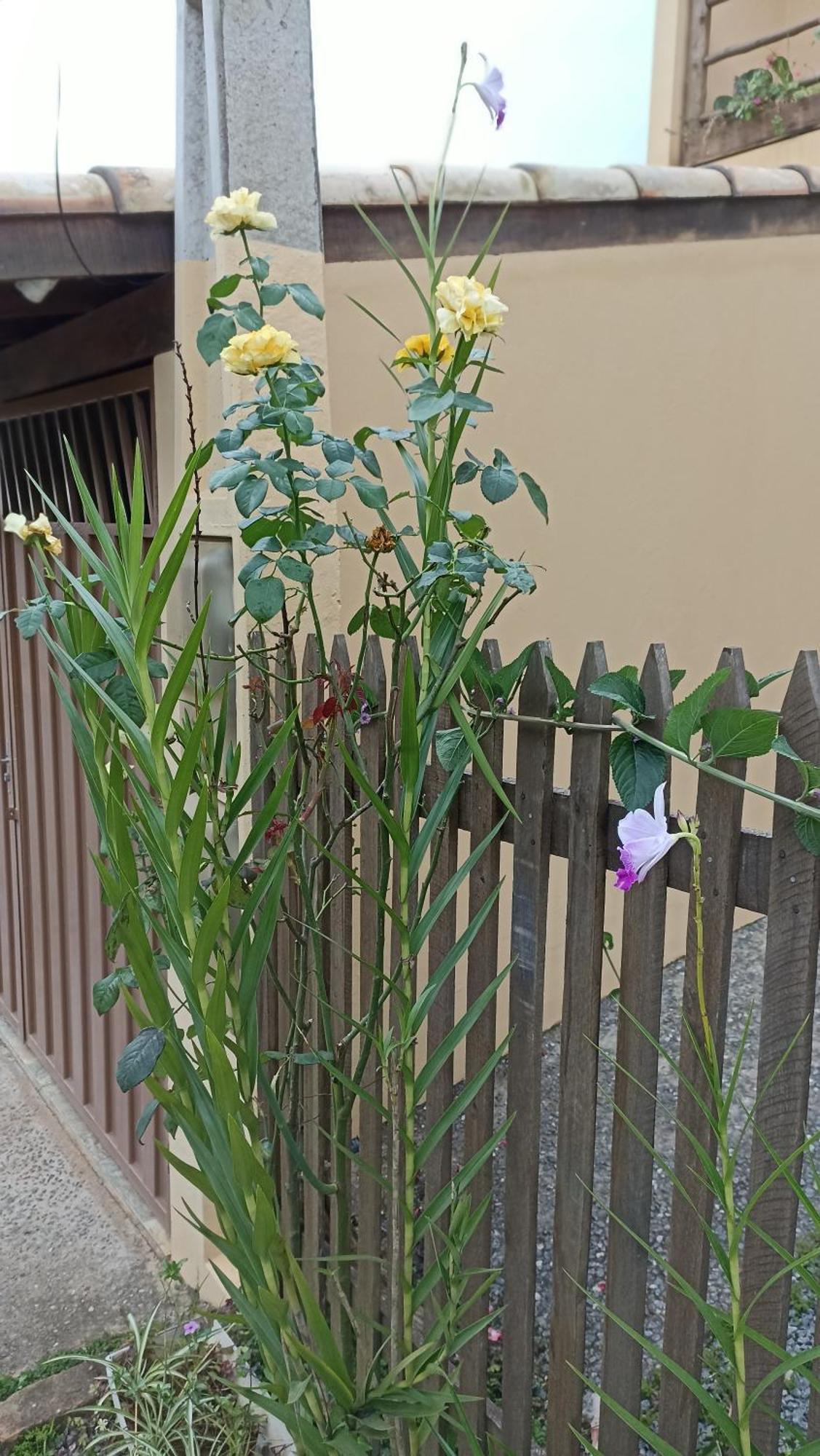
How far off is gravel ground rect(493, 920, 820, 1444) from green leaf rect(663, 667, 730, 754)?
122cm

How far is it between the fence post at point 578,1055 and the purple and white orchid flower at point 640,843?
30 centimetres

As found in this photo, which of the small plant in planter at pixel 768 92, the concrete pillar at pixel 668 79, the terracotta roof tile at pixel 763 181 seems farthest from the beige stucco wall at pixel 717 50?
the terracotta roof tile at pixel 763 181

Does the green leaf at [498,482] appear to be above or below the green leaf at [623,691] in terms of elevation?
above

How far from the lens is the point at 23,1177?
362cm

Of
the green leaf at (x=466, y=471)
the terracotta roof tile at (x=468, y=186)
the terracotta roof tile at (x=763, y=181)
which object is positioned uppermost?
the terracotta roof tile at (x=763, y=181)

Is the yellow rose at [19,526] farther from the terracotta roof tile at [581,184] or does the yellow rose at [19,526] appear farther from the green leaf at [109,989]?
the terracotta roof tile at [581,184]

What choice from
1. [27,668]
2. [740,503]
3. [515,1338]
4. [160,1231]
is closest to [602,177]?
[740,503]

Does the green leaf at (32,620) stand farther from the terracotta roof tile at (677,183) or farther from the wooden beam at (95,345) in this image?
the terracotta roof tile at (677,183)

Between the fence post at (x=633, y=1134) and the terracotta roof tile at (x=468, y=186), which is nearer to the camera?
the fence post at (x=633, y=1134)

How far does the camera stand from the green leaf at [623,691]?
140 cm

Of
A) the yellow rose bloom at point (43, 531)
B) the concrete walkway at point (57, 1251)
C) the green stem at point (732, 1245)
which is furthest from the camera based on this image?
the concrete walkway at point (57, 1251)

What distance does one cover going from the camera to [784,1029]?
1335 mm

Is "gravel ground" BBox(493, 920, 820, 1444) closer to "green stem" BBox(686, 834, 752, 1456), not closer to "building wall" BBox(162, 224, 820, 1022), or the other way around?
"building wall" BBox(162, 224, 820, 1022)

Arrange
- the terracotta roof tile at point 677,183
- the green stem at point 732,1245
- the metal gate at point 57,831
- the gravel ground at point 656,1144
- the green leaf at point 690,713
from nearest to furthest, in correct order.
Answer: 1. the green stem at point 732,1245
2. the green leaf at point 690,713
3. the gravel ground at point 656,1144
4. the terracotta roof tile at point 677,183
5. the metal gate at point 57,831
